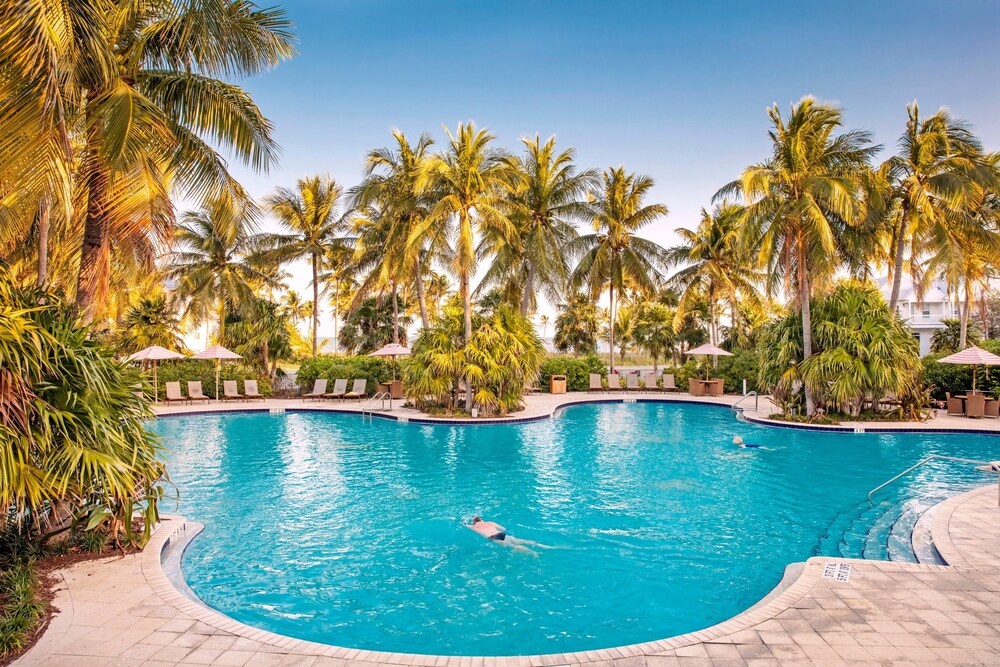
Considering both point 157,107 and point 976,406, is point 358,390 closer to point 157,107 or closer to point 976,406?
point 157,107

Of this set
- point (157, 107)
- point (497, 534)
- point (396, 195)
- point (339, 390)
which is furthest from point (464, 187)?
point (497, 534)

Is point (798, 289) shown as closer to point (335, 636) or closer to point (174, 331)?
point (335, 636)

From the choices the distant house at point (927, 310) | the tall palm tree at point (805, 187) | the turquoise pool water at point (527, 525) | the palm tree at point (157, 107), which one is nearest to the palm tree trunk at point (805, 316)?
the tall palm tree at point (805, 187)

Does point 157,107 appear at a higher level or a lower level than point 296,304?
lower

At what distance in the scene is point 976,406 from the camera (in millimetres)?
15648

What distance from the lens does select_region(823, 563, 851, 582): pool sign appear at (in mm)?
5132

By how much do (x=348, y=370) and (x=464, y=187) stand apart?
32.1ft

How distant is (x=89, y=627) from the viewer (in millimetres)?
4262

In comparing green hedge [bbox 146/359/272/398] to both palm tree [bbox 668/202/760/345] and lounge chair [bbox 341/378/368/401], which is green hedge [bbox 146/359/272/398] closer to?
lounge chair [bbox 341/378/368/401]

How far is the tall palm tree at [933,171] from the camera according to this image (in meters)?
15.7

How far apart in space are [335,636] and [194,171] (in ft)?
21.0

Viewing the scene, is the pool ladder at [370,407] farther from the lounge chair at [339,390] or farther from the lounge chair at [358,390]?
the lounge chair at [339,390]

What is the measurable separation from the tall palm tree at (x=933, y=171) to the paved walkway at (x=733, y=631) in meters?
14.3

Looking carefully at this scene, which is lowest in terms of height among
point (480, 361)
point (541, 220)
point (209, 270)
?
point (480, 361)
